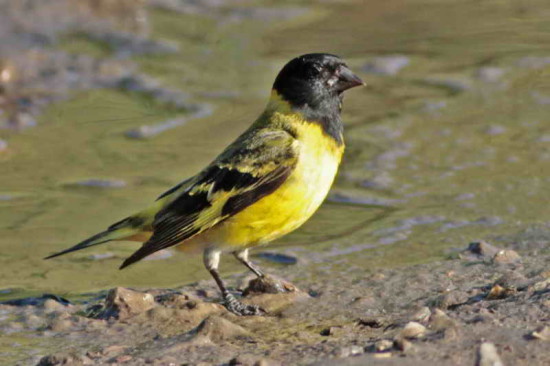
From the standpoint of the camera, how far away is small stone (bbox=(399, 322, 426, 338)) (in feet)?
14.9

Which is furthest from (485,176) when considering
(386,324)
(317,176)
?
(386,324)

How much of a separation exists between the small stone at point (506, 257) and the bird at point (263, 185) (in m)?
1.07

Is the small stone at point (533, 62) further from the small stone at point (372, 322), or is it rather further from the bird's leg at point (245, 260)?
the small stone at point (372, 322)

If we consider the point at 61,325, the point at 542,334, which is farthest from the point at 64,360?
the point at 542,334

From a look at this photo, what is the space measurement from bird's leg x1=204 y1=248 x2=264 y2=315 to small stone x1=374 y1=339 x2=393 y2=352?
136 cm

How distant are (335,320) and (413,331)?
3.19 ft

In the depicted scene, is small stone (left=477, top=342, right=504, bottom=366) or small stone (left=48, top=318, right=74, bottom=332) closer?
small stone (left=477, top=342, right=504, bottom=366)

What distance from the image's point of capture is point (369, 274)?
6.38m

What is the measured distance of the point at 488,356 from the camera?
13.7 ft

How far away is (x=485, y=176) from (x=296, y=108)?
239 centimetres

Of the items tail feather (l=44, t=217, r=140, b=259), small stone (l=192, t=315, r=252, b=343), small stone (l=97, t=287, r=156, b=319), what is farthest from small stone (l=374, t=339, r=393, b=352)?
tail feather (l=44, t=217, r=140, b=259)

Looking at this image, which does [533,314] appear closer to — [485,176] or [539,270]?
[539,270]

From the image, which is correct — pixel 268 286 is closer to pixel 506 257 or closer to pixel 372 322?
pixel 372 322

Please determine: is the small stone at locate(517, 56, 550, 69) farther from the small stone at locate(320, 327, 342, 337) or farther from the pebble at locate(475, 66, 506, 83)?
the small stone at locate(320, 327, 342, 337)
